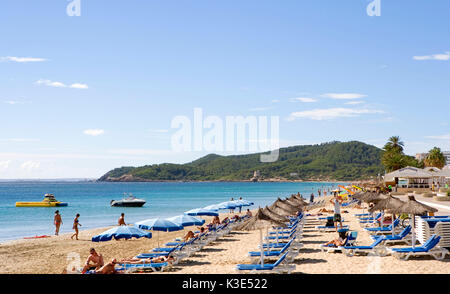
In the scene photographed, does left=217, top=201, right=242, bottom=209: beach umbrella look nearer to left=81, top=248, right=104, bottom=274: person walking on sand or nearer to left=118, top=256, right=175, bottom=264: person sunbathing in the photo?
left=118, top=256, right=175, bottom=264: person sunbathing

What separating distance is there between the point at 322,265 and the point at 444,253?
3.26 m

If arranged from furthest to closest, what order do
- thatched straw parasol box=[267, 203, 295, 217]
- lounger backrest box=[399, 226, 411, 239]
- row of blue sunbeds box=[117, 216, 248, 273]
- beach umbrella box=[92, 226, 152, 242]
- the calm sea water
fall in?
the calm sea water → thatched straw parasol box=[267, 203, 295, 217] → lounger backrest box=[399, 226, 411, 239] → beach umbrella box=[92, 226, 152, 242] → row of blue sunbeds box=[117, 216, 248, 273]

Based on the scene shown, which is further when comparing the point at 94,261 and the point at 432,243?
the point at 432,243

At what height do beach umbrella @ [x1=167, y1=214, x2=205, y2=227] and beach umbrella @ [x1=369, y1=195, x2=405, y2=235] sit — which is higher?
beach umbrella @ [x1=369, y1=195, x2=405, y2=235]

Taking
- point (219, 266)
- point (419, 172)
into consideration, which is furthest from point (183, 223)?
point (419, 172)

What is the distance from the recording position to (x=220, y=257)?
49.0ft

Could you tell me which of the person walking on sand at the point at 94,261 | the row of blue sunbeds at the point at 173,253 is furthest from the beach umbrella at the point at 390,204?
the person walking on sand at the point at 94,261

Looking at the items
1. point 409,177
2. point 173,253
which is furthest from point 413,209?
point 409,177

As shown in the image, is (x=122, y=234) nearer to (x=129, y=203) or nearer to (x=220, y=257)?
(x=220, y=257)

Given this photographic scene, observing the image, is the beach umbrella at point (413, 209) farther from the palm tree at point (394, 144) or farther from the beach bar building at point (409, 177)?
the palm tree at point (394, 144)

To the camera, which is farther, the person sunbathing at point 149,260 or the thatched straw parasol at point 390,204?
the thatched straw parasol at point 390,204

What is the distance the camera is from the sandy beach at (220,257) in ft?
38.4

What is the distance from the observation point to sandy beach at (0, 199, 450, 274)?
1170 centimetres

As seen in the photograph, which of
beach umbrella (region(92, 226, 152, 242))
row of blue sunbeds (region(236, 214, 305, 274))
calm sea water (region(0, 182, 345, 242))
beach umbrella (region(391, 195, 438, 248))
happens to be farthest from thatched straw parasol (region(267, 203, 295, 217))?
calm sea water (region(0, 182, 345, 242))
